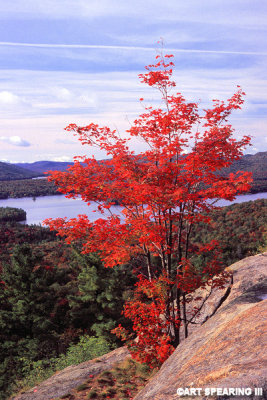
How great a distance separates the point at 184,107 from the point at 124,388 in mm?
9140

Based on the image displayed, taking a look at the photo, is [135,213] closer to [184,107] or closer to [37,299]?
[184,107]

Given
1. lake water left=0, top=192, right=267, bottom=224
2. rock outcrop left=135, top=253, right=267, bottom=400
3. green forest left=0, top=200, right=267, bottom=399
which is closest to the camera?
rock outcrop left=135, top=253, right=267, bottom=400

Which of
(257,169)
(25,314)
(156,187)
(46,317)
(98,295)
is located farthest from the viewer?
(257,169)

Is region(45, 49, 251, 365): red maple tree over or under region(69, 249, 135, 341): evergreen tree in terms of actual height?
over

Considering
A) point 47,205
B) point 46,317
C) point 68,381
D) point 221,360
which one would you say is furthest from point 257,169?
point 221,360

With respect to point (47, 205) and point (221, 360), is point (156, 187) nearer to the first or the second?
point (221, 360)

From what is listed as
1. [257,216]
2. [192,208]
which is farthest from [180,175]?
[257,216]

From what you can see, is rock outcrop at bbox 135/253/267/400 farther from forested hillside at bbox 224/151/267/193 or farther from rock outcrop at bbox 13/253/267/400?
forested hillside at bbox 224/151/267/193

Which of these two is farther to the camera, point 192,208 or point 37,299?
point 37,299

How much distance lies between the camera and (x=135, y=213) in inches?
437

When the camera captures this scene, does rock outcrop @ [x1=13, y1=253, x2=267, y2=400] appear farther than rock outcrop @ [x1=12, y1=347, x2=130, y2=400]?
No

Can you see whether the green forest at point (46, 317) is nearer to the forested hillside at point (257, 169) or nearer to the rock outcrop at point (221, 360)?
the rock outcrop at point (221, 360)

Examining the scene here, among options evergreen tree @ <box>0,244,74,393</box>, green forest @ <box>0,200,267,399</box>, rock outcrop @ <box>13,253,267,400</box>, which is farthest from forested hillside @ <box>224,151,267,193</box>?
rock outcrop @ <box>13,253,267,400</box>

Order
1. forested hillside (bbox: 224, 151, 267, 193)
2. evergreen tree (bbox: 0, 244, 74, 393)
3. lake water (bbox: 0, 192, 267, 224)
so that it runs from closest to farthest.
Answer: 1. evergreen tree (bbox: 0, 244, 74, 393)
2. lake water (bbox: 0, 192, 267, 224)
3. forested hillside (bbox: 224, 151, 267, 193)
